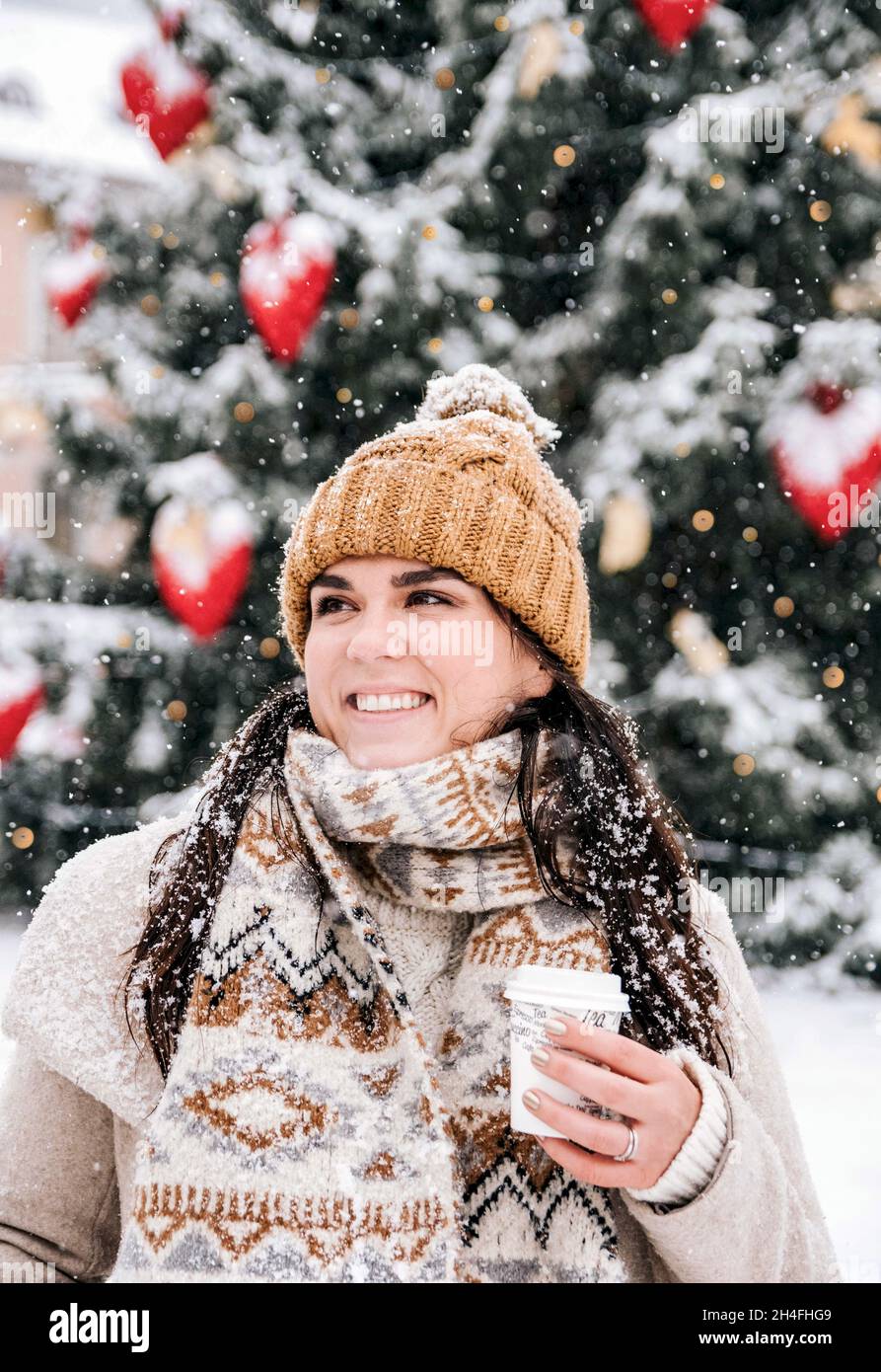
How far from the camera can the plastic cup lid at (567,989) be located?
1037 mm

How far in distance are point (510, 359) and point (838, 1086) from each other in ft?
8.44

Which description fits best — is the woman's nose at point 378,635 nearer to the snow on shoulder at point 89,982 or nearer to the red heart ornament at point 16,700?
the snow on shoulder at point 89,982

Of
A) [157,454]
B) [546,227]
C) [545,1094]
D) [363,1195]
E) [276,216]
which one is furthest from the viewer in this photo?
[546,227]

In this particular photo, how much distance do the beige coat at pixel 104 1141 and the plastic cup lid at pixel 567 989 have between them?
24 cm

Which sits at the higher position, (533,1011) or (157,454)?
(157,454)

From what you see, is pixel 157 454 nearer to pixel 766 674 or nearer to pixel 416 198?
pixel 416 198

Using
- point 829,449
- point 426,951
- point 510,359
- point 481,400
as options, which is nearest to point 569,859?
point 426,951

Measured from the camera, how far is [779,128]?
3.04 m

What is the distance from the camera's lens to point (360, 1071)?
4.16 feet

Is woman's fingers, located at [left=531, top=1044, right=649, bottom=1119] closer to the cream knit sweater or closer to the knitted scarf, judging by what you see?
the knitted scarf

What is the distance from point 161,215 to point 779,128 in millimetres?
1866

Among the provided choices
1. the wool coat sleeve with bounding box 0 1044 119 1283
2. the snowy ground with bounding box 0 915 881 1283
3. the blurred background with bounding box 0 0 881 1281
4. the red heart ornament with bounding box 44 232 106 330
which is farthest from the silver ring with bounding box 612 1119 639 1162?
the red heart ornament with bounding box 44 232 106 330

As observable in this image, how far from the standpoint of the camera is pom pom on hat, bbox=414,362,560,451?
1.66 metres
